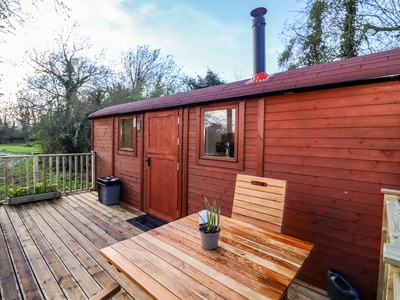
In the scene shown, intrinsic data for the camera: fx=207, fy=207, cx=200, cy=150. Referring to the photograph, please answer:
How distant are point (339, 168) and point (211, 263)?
1.57 metres

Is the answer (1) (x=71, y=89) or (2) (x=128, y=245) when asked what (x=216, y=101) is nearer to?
(2) (x=128, y=245)

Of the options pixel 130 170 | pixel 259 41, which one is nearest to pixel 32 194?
pixel 130 170

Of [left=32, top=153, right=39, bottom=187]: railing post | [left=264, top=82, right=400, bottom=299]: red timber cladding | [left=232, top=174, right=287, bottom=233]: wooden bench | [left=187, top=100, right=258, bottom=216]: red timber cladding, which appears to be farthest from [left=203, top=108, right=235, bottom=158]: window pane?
[left=32, top=153, right=39, bottom=187]: railing post

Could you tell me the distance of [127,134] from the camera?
445cm

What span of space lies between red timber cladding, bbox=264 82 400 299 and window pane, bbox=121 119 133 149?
9.97 feet

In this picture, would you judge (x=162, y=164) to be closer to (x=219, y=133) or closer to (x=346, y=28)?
(x=219, y=133)

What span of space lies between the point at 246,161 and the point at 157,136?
1813 millimetres

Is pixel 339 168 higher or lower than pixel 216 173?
higher

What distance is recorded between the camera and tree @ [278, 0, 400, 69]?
15.2 ft

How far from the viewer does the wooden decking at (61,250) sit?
6.15 ft

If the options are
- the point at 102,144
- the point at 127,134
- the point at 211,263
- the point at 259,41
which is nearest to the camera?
the point at 211,263

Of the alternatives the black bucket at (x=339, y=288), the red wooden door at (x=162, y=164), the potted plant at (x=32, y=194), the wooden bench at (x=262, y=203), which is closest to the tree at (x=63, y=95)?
the potted plant at (x=32, y=194)

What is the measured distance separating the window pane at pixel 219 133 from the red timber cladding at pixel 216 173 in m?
0.19

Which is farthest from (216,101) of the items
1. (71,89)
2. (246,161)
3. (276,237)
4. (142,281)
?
(71,89)
